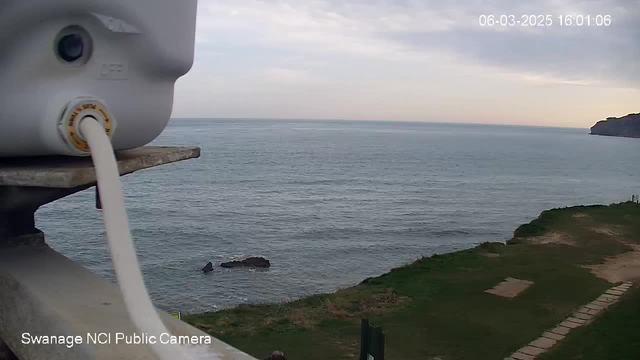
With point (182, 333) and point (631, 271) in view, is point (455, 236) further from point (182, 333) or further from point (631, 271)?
point (182, 333)

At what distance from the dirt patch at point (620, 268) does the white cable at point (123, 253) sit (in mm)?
15312

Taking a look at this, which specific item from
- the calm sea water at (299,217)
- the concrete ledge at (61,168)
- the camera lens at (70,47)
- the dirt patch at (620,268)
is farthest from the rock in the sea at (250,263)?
the camera lens at (70,47)

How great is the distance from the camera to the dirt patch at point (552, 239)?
2297cm

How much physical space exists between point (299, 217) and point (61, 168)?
38590 millimetres

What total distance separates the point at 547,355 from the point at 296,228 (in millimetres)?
29759

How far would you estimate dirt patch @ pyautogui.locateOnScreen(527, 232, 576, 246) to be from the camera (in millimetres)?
22969

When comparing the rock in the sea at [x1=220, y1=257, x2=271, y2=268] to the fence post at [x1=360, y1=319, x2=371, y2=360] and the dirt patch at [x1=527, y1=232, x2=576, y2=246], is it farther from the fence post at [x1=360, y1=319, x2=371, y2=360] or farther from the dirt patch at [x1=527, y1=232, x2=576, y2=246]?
the fence post at [x1=360, y1=319, x2=371, y2=360]

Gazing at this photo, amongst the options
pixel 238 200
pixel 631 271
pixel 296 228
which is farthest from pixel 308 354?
pixel 238 200

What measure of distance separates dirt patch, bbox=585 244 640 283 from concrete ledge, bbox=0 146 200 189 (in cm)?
1442

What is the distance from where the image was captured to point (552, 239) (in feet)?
78.0

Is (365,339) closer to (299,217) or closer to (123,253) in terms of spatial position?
(123,253)

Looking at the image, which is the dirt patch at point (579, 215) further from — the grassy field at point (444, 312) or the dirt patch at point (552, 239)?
the grassy field at point (444, 312)

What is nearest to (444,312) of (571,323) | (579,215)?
(571,323)

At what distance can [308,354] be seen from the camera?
36.7ft
